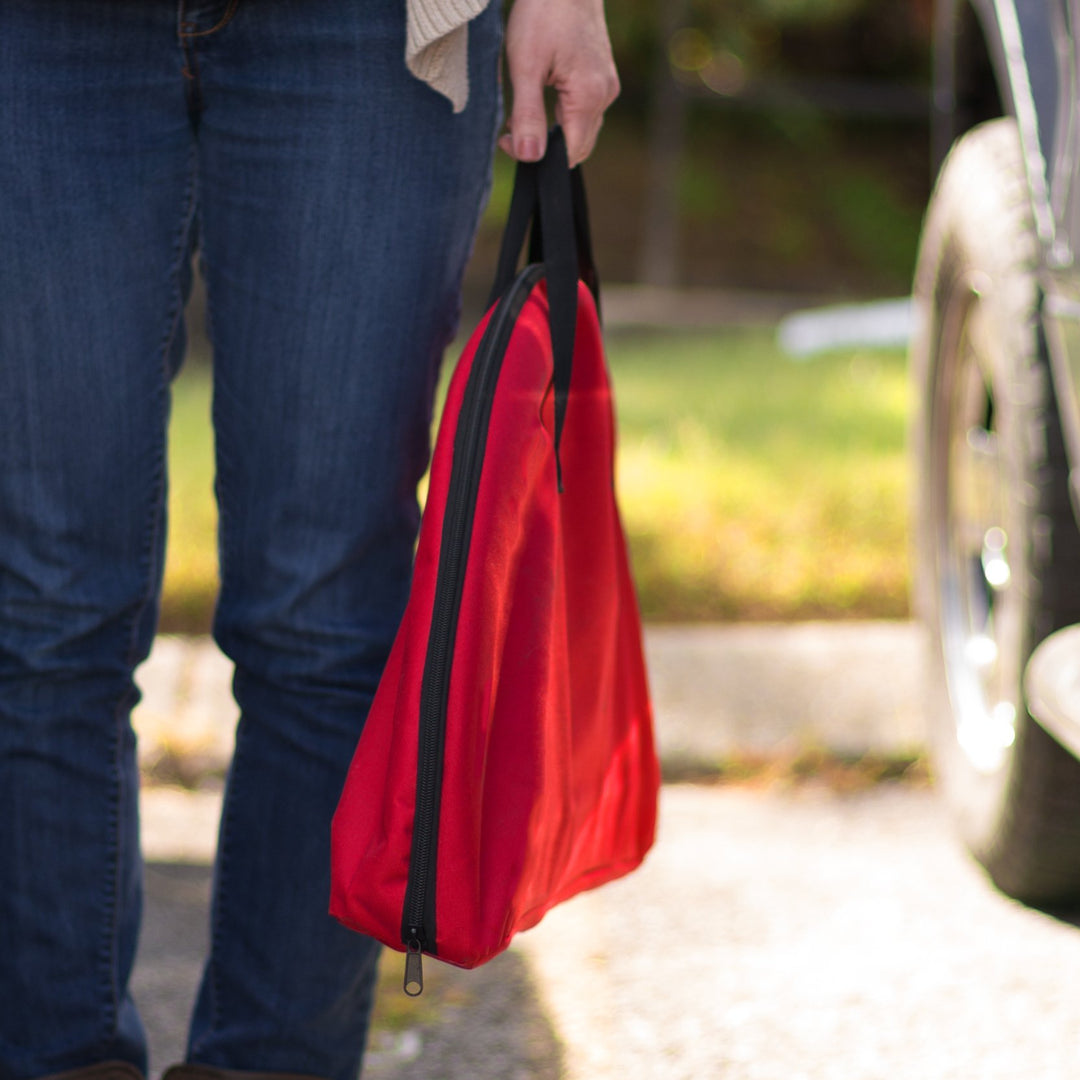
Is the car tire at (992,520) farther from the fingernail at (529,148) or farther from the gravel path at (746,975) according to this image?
the fingernail at (529,148)

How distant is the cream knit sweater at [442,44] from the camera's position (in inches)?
42.8

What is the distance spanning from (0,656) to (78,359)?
28 centimetres

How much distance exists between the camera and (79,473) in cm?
121

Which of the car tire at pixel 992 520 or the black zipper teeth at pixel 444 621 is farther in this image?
the car tire at pixel 992 520

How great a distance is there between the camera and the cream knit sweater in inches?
42.8

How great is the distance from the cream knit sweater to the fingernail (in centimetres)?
6

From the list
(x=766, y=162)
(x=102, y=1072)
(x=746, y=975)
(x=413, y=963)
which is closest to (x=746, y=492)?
(x=746, y=975)

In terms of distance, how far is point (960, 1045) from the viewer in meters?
1.53

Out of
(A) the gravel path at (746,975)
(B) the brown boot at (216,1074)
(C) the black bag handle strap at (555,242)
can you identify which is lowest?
(A) the gravel path at (746,975)

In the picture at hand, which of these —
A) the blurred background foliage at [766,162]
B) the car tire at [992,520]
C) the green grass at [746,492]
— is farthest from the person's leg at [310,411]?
the blurred background foliage at [766,162]

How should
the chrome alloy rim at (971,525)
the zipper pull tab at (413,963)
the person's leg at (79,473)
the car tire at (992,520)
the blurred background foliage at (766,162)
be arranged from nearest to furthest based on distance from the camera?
the zipper pull tab at (413,963) < the person's leg at (79,473) < the car tire at (992,520) < the chrome alloy rim at (971,525) < the blurred background foliage at (766,162)

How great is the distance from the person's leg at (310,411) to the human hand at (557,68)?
5cm

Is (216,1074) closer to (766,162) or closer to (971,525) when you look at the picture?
(971,525)

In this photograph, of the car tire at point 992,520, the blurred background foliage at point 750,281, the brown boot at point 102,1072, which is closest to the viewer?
the brown boot at point 102,1072
